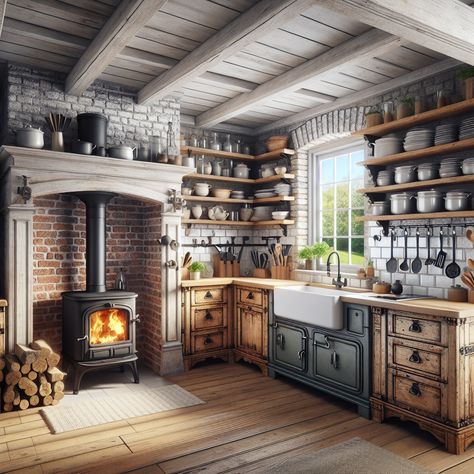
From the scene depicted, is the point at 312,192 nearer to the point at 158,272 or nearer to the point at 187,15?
the point at 158,272

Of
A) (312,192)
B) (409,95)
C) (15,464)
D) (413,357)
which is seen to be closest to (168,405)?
(15,464)

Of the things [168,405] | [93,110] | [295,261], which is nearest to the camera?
[168,405]

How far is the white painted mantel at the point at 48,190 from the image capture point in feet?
13.0

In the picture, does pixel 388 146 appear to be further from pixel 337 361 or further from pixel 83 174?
pixel 83 174

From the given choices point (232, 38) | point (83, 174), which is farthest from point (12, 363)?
point (232, 38)

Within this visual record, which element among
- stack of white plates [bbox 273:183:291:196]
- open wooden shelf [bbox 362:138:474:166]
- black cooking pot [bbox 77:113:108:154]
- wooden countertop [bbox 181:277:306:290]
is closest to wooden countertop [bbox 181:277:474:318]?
wooden countertop [bbox 181:277:306:290]

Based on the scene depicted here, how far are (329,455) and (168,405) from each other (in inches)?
58.4

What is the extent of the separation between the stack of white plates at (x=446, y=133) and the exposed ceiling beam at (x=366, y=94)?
53cm

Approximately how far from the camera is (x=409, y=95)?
13.7 feet

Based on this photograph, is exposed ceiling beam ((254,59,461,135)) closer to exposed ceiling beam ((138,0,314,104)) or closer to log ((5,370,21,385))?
exposed ceiling beam ((138,0,314,104))

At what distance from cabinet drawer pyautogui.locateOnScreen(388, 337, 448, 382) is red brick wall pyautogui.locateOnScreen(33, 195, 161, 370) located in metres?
2.46

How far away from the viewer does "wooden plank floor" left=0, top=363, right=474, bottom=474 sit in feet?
9.43

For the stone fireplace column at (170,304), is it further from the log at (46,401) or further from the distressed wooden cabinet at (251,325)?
the log at (46,401)

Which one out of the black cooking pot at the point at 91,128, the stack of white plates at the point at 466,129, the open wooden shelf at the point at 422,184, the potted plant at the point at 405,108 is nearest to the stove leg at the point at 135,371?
the black cooking pot at the point at 91,128
